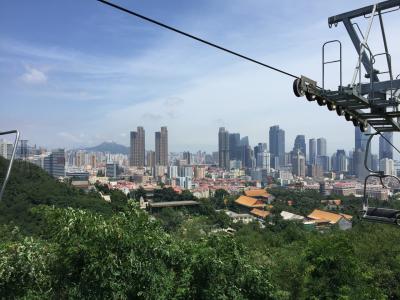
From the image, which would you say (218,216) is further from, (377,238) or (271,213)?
(377,238)

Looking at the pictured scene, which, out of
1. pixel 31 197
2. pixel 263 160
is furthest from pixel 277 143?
pixel 31 197

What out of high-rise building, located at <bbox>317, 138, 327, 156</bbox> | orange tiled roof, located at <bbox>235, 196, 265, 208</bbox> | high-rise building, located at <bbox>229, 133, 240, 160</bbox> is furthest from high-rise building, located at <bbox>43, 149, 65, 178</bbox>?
high-rise building, located at <bbox>317, 138, 327, 156</bbox>

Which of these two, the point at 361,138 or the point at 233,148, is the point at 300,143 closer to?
the point at 233,148

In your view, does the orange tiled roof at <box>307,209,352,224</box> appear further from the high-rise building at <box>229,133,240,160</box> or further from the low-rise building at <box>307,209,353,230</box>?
the high-rise building at <box>229,133,240,160</box>

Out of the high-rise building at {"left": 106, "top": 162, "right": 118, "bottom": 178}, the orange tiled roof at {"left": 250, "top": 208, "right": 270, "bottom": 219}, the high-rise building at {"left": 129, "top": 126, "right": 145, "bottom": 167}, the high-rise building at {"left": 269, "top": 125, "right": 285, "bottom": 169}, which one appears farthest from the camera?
the high-rise building at {"left": 269, "top": 125, "right": 285, "bottom": 169}

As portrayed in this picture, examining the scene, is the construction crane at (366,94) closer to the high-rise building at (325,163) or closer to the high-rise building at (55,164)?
the high-rise building at (55,164)

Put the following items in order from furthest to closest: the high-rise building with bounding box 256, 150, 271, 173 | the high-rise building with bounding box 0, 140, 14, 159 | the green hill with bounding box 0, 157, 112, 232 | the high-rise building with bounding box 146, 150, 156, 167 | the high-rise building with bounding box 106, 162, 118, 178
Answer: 1. the high-rise building with bounding box 256, 150, 271, 173
2. the high-rise building with bounding box 146, 150, 156, 167
3. the high-rise building with bounding box 106, 162, 118, 178
4. the green hill with bounding box 0, 157, 112, 232
5. the high-rise building with bounding box 0, 140, 14, 159

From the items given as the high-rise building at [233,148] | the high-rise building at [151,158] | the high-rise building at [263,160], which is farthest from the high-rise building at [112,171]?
the high-rise building at [233,148]

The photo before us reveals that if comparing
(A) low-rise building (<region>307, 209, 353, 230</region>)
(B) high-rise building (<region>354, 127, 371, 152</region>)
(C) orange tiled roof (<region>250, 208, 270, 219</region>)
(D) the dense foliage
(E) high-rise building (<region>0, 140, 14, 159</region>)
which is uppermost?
(B) high-rise building (<region>354, 127, 371, 152</region>)
